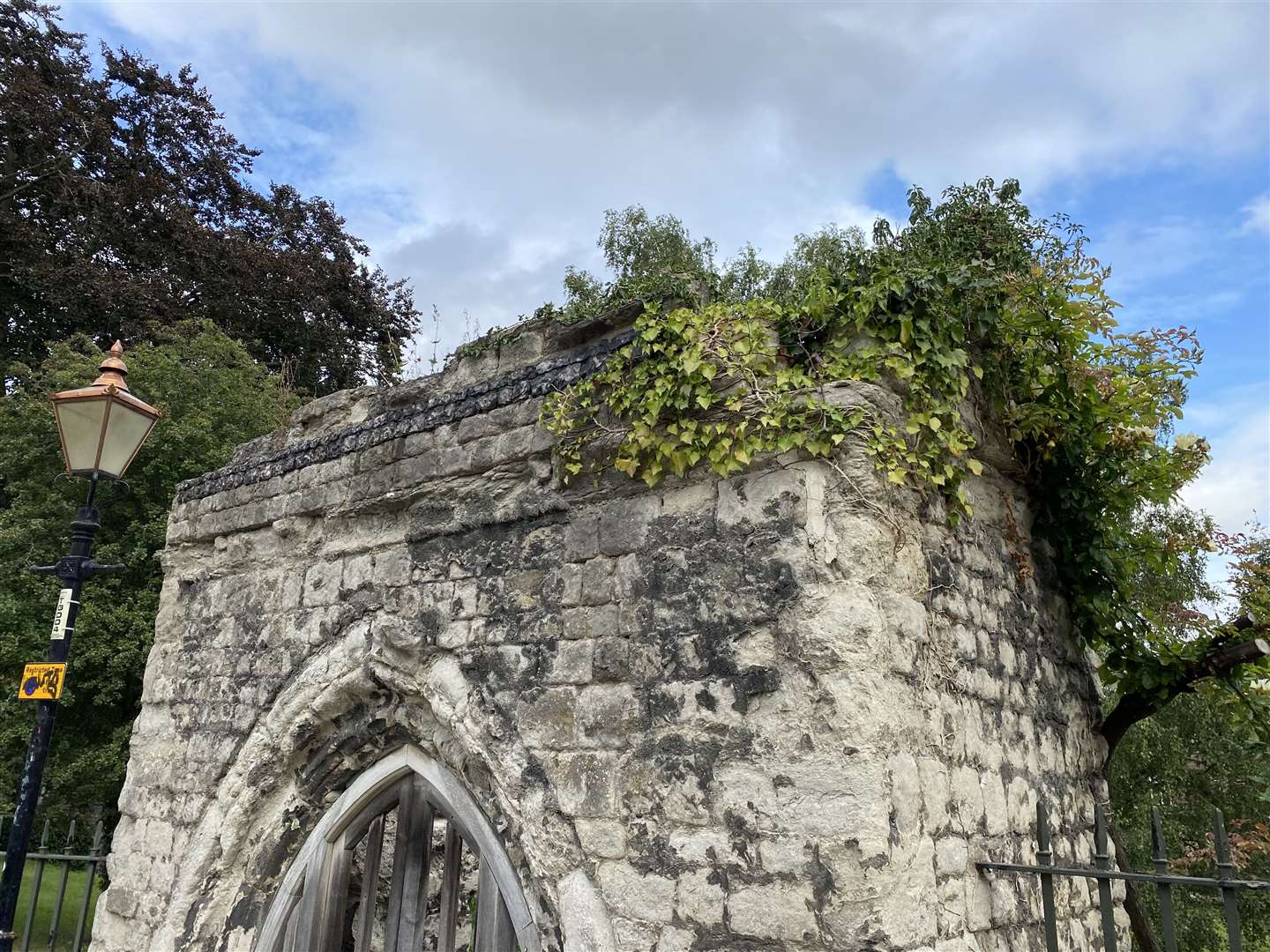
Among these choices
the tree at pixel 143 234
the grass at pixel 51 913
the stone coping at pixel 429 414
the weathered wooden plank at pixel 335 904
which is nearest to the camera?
the stone coping at pixel 429 414

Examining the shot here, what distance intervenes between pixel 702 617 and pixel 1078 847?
7.51 ft

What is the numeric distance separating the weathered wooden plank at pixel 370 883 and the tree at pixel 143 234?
12.7 meters

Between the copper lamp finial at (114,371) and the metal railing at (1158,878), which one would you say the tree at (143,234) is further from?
the metal railing at (1158,878)

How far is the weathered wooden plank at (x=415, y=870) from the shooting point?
401 cm

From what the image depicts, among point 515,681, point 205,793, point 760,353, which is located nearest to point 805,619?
point 760,353

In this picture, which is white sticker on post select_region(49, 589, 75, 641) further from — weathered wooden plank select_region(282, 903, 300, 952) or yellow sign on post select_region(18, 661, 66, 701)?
weathered wooden plank select_region(282, 903, 300, 952)

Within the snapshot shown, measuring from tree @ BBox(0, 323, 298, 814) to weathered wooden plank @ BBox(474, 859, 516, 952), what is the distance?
6.97 metres

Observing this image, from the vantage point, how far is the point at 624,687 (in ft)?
10.3

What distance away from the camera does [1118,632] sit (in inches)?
174

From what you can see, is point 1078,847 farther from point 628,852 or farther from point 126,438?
point 126,438

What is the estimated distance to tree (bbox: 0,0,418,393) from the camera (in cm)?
1529

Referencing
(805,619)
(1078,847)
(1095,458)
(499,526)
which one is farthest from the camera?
(1095,458)

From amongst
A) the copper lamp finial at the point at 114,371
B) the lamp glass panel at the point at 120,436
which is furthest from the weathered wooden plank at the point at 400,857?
the copper lamp finial at the point at 114,371

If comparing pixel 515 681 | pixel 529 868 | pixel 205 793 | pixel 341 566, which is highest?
pixel 341 566
